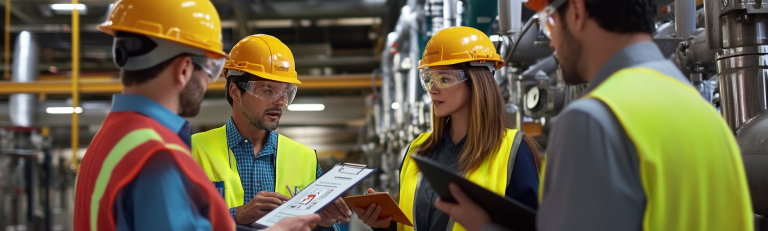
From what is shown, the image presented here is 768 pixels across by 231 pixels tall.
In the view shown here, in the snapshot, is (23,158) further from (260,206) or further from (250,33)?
(260,206)

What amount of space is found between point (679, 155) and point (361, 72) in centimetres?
1339

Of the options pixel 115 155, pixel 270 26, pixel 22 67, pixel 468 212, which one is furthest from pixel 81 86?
pixel 468 212

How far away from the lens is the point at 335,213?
2416mm

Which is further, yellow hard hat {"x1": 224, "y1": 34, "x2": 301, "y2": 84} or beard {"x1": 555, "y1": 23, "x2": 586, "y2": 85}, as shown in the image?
yellow hard hat {"x1": 224, "y1": 34, "x2": 301, "y2": 84}

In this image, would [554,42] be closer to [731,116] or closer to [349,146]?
[731,116]

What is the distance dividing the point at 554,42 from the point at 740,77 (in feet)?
4.82

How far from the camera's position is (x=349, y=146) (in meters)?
17.8

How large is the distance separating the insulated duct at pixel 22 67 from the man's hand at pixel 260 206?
1020 centimetres

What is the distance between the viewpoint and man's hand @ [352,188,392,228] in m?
2.31

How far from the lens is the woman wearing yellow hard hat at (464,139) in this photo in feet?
7.35

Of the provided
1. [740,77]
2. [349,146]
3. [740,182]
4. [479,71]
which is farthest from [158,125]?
[349,146]

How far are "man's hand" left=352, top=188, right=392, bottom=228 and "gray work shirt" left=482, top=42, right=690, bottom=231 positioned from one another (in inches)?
47.8

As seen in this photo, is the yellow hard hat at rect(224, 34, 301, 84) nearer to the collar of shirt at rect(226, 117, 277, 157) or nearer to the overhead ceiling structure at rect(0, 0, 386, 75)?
the collar of shirt at rect(226, 117, 277, 157)

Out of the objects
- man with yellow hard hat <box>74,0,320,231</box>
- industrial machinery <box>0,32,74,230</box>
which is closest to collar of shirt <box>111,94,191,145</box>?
man with yellow hard hat <box>74,0,320,231</box>
